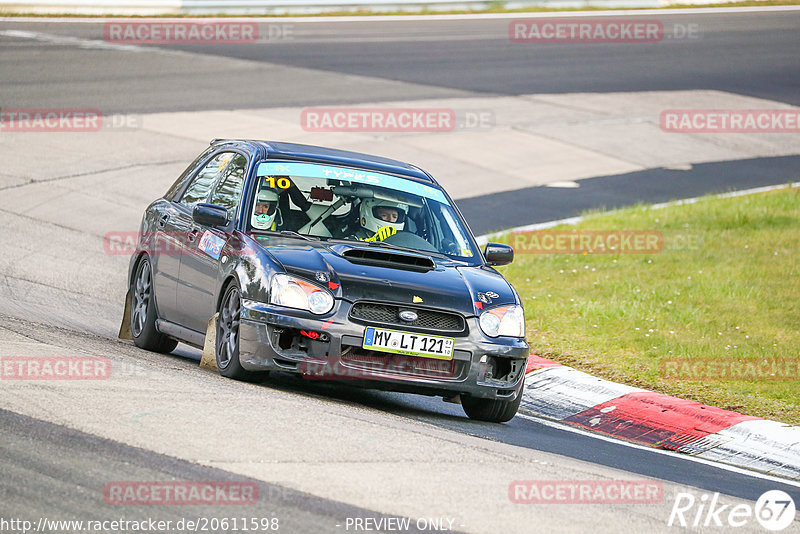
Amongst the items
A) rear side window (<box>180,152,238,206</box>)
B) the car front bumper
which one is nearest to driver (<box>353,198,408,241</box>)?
the car front bumper

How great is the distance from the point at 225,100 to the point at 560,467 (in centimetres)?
1783

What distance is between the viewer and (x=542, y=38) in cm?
3412

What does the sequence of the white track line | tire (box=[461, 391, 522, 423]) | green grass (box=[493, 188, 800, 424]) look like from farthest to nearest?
the white track line < green grass (box=[493, 188, 800, 424]) < tire (box=[461, 391, 522, 423])

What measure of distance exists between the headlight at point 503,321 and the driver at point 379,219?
1.07 meters

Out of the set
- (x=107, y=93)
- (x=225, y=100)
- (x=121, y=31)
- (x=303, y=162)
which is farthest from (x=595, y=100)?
(x=303, y=162)

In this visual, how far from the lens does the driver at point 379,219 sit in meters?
8.81

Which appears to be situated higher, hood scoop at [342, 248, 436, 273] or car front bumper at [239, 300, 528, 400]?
hood scoop at [342, 248, 436, 273]

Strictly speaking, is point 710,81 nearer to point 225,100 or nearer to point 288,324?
point 225,100
